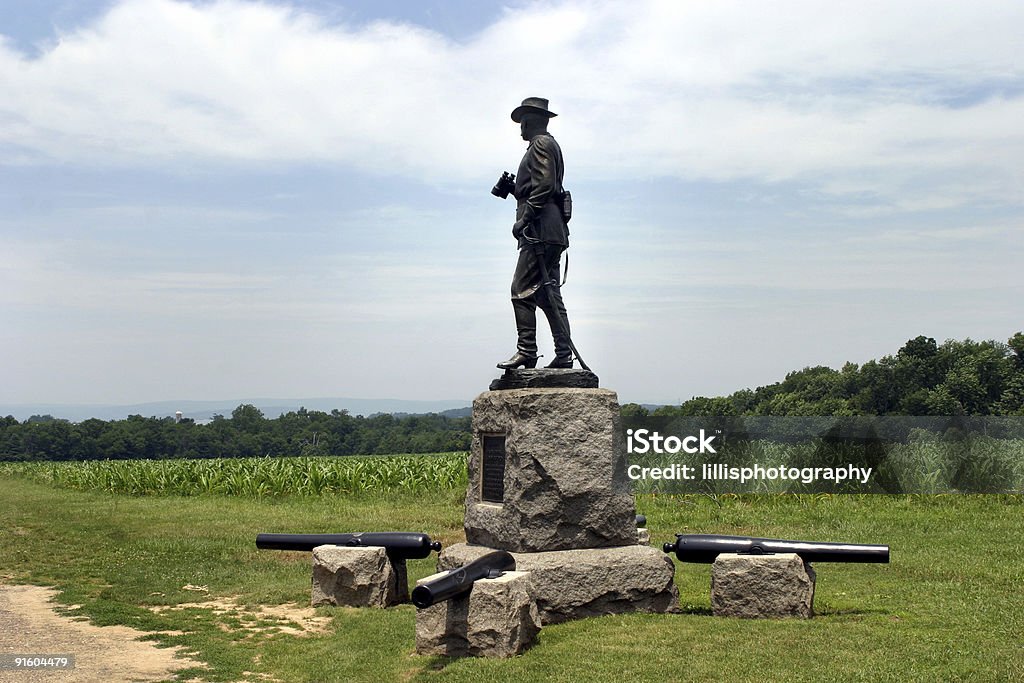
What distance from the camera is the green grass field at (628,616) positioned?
7.00 m

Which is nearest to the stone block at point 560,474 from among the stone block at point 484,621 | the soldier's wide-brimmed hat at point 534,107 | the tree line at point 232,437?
the stone block at point 484,621

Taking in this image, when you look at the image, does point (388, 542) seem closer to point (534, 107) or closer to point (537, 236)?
point (537, 236)

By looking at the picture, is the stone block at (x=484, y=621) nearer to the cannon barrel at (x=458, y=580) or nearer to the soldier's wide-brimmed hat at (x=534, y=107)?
the cannon barrel at (x=458, y=580)

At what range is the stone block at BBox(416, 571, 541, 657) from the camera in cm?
721

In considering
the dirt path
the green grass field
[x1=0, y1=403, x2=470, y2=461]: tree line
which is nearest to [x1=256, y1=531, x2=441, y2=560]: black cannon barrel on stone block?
the green grass field

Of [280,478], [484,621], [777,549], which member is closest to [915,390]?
[280,478]

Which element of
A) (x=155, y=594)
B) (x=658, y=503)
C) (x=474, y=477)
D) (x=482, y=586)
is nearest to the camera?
(x=482, y=586)

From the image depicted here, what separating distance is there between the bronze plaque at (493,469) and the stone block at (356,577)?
4.12 ft

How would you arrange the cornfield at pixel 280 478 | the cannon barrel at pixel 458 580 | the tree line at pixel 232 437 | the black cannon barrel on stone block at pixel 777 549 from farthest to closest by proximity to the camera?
the tree line at pixel 232 437, the cornfield at pixel 280 478, the black cannon barrel on stone block at pixel 777 549, the cannon barrel at pixel 458 580

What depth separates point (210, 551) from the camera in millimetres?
13531

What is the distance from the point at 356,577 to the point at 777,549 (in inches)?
164

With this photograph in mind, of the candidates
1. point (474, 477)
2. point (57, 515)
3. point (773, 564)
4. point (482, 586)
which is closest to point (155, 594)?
point (474, 477)

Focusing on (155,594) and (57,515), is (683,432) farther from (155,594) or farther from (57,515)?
(57,515)

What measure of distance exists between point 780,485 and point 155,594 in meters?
12.0
